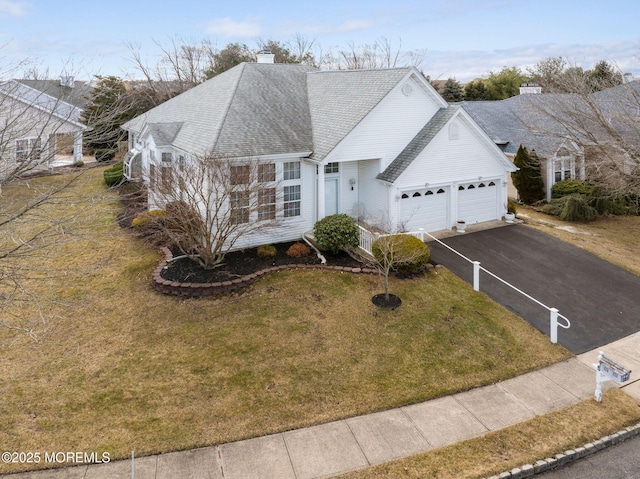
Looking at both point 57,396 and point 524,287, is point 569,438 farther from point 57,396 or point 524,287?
point 57,396

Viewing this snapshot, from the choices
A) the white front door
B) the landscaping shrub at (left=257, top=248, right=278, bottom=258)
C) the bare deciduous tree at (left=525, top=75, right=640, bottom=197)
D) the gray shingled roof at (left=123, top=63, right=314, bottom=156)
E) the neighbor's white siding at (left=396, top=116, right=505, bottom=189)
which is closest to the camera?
the landscaping shrub at (left=257, top=248, right=278, bottom=258)

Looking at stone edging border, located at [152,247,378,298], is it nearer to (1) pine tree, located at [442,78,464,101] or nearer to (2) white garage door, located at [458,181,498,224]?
(2) white garage door, located at [458,181,498,224]

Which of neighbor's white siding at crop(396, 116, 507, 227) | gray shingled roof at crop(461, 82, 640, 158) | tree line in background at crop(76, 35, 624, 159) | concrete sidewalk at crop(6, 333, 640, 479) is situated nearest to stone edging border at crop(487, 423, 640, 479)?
concrete sidewalk at crop(6, 333, 640, 479)

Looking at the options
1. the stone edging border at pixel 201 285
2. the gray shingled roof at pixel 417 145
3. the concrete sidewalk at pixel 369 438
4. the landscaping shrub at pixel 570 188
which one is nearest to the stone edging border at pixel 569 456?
the concrete sidewalk at pixel 369 438

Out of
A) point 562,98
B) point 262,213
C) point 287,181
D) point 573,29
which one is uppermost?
point 573,29

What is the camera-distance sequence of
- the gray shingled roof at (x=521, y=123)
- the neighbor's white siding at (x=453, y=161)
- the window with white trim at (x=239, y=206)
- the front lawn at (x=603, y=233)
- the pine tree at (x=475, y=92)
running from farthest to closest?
the pine tree at (x=475, y=92), the gray shingled roof at (x=521, y=123), the neighbor's white siding at (x=453, y=161), the front lawn at (x=603, y=233), the window with white trim at (x=239, y=206)

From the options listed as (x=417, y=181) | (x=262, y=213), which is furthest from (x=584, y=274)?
(x=262, y=213)

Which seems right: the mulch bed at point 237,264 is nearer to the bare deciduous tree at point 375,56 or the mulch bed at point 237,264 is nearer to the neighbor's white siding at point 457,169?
the neighbor's white siding at point 457,169
